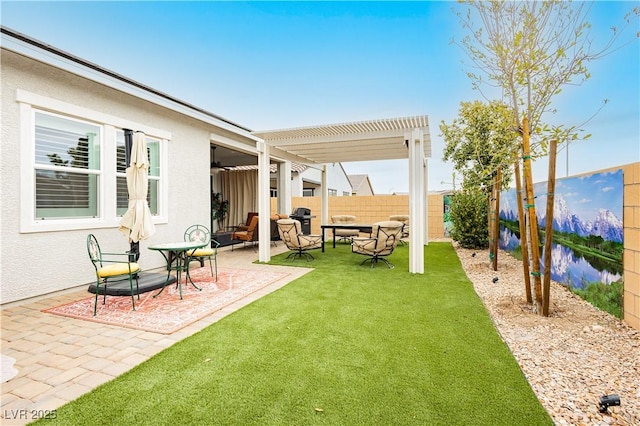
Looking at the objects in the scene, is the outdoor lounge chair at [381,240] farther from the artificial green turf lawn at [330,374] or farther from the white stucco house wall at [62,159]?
the white stucco house wall at [62,159]

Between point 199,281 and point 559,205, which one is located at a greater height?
Answer: point 559,205

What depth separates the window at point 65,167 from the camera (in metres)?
4.80

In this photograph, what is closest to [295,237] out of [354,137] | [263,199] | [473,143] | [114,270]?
[263,199]

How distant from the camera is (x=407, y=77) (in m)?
10.1

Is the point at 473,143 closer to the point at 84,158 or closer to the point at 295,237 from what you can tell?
the point at 295,237

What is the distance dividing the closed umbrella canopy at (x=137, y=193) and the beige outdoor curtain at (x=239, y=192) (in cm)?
894

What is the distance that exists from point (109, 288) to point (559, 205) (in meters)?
7.44

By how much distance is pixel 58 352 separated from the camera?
9.97 ft

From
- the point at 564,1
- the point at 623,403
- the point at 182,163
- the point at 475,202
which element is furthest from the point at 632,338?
the point at 182,163

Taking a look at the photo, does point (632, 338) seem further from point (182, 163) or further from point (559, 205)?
point (182, 163)

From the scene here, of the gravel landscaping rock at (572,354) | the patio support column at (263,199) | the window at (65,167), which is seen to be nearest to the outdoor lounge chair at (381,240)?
the gravel landscaping rock at (572,354)

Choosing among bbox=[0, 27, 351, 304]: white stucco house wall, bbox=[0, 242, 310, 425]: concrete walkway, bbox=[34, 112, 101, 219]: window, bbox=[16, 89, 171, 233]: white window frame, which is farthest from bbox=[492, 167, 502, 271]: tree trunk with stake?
bbox=[34, 112, 101, 219]: window

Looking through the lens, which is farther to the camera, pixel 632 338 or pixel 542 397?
pixel 632 338

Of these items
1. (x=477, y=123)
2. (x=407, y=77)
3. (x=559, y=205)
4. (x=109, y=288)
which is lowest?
(x=109, y=288)
